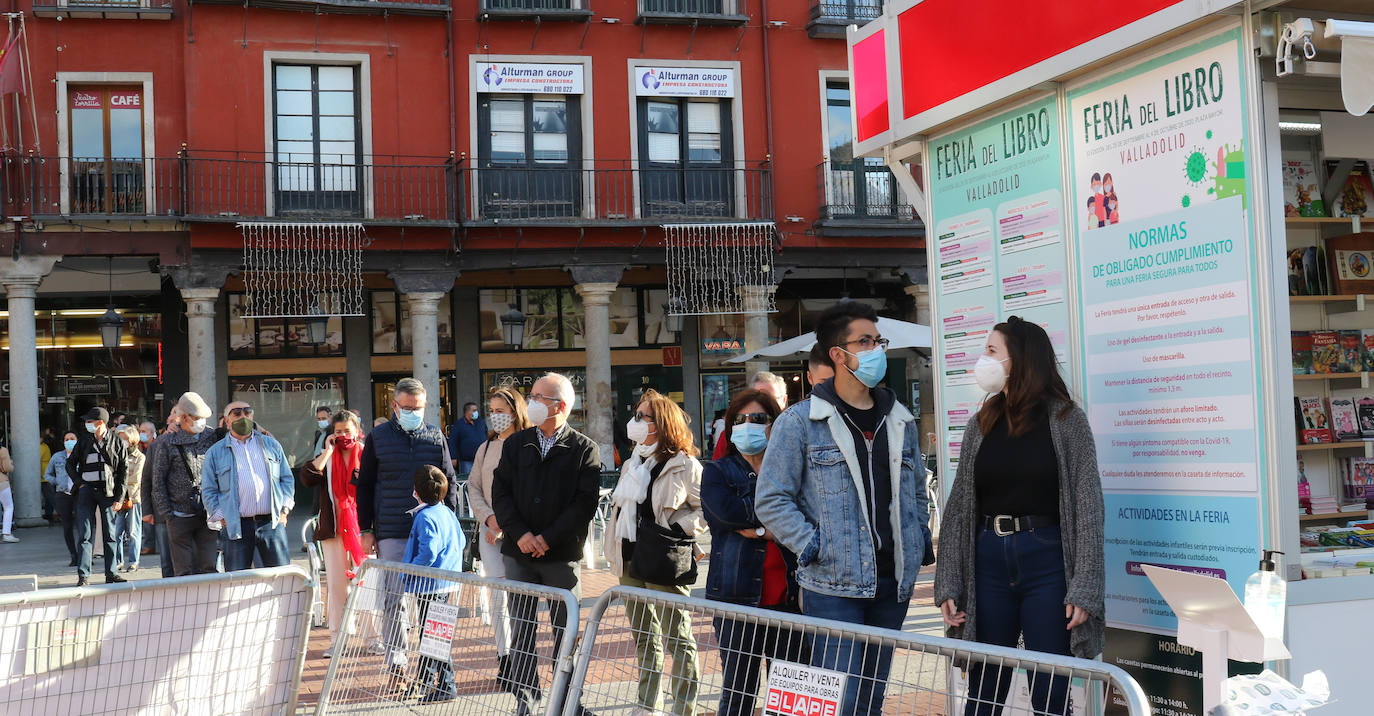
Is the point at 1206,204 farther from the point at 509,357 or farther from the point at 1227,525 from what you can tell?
the point at 509,357

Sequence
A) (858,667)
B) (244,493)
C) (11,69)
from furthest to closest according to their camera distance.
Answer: (11,69) < (244,493) < (858,667)

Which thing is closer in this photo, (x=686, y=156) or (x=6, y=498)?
(x=6, y=498)

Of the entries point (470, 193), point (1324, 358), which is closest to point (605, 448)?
point (470, 193)

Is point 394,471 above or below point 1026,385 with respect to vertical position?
below

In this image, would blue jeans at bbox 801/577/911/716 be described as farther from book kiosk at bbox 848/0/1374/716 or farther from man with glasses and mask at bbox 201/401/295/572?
man with glasses and mask at bbox 201/401/295/572

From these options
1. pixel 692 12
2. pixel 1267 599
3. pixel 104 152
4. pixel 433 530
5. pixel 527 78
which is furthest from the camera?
pixel 692 12

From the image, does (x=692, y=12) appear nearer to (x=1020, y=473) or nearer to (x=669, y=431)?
(x=669, y=431)

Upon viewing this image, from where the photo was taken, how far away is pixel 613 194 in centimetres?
2094

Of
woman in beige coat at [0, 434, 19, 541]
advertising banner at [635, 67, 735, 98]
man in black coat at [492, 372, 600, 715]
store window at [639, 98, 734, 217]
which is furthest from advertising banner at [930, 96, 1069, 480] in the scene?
woman in beige coat at [0, 434, 19, 541]

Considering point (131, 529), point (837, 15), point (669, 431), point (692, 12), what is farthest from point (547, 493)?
point (837, 15)

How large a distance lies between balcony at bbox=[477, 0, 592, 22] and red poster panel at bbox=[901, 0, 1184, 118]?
14.8 meters

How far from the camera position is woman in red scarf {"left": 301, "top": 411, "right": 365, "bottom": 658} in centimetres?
887

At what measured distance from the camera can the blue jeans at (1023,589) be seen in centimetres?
451

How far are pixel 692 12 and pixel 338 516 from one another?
571 inches
